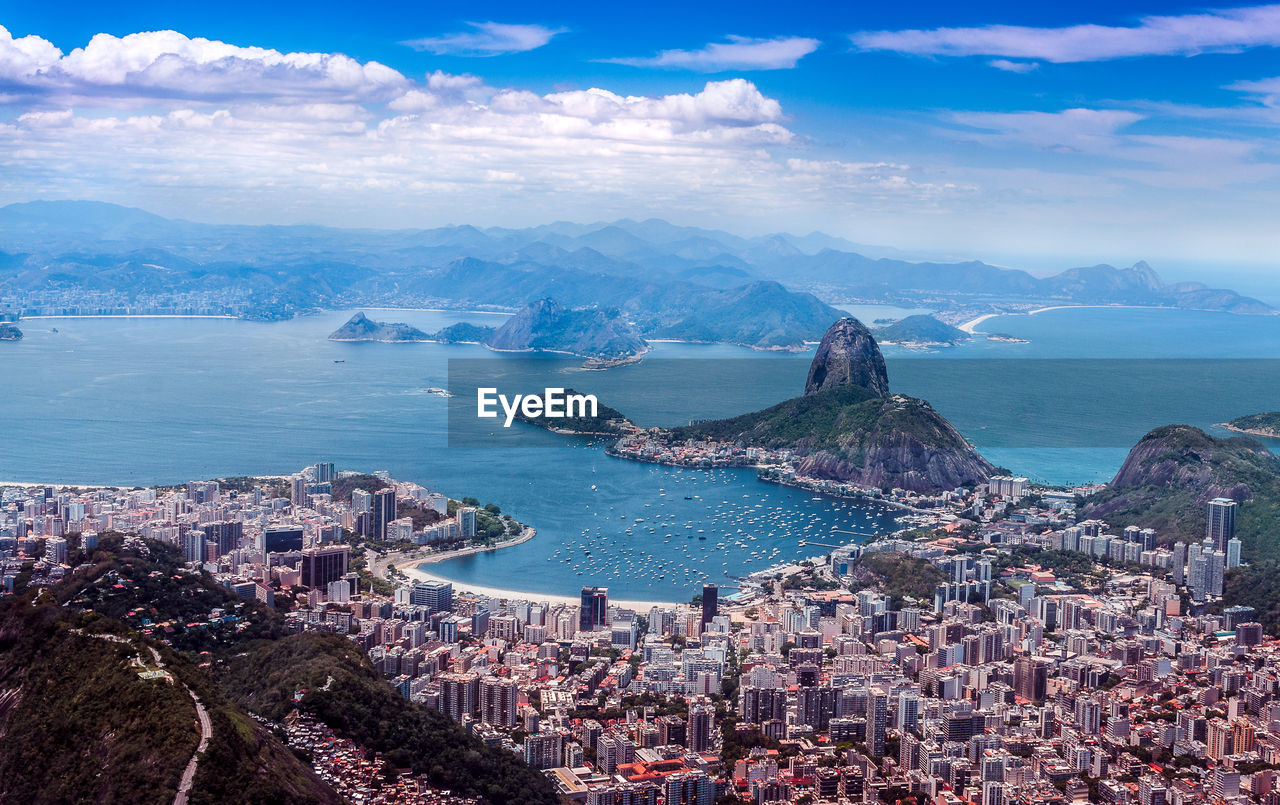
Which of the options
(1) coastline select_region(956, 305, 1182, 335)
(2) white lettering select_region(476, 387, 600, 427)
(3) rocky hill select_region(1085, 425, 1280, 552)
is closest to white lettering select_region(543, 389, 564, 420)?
(2) white lettering select_region(476, 387, 600, 427)

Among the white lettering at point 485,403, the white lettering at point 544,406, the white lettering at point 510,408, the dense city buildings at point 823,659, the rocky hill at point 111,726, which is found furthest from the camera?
the white lettering at point 485,403

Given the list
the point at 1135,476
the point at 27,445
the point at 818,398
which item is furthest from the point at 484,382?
the point at 1135,476

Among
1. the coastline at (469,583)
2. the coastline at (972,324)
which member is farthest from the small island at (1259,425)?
the coastline at (972,324)

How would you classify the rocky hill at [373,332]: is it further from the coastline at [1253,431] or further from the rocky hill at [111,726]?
the rocky hill at [111,726]

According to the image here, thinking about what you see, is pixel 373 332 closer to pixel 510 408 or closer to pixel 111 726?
pixel 510 408

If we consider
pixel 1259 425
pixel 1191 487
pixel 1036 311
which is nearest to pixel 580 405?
pixel 1191 487

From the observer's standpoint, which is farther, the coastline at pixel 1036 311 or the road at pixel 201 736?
the coastline at pixel 1036 311

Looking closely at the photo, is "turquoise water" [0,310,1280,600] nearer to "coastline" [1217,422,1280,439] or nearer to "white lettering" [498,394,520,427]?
"coastline" [1217,422,1280,439]
